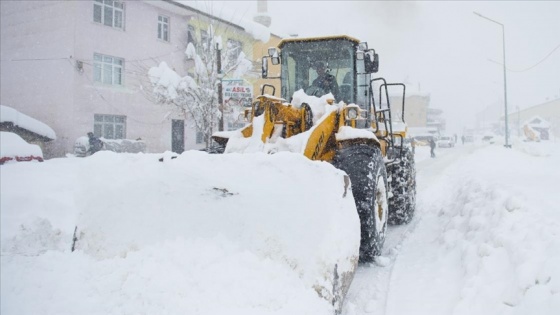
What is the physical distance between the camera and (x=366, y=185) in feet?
13.3

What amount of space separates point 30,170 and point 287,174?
2.47 m

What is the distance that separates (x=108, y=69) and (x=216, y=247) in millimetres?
16326

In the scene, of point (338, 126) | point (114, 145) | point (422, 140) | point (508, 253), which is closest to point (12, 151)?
point (338, 126)

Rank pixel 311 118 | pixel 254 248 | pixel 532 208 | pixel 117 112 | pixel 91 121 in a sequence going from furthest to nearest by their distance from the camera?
pixel 117 112 < pixel 91 121 < pixel 311 118 < pixel 532 208 < pixel 254 248

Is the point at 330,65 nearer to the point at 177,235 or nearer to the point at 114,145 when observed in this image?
the point at 177,235

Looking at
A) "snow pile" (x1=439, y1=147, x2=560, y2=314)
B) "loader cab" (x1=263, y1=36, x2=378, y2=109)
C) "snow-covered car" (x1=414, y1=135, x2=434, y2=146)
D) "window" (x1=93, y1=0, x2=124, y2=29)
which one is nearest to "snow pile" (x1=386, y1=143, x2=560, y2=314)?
"snow pile" (x1=439, y1=147, x2=560, y2=314)

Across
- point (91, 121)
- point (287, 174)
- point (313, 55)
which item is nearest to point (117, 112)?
point (91, 121)

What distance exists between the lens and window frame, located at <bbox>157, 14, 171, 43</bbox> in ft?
64.3

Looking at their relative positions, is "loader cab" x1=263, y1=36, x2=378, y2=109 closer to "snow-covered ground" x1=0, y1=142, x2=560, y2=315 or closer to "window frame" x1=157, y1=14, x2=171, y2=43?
"snow-covered ground" x1=0, y1=142, x2=560, y2=315

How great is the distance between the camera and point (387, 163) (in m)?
6.00

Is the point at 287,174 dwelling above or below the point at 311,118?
below

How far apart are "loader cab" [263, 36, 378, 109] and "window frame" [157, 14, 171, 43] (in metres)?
15.7

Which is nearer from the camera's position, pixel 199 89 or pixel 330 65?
pixel 330 65

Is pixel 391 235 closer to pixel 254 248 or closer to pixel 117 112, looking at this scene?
pixel 254 248
